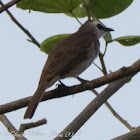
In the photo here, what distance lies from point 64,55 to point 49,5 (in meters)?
1.13

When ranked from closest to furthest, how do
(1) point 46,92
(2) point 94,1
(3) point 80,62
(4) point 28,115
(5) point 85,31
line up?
(2) point 94,1, (4) point 28,115, (1) point 46,92, (3) point 80,62, (5) point 85,31

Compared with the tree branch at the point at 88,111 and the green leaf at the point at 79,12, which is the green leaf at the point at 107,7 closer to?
the green leaf at the point at 79,12

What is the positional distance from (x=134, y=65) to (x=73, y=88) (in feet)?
2.44

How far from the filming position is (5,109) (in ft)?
9.50

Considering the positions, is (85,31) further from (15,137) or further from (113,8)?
(15,137)

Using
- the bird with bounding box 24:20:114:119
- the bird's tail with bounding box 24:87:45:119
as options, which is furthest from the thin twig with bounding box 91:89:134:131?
the bird with bounding box 24:20:114:119

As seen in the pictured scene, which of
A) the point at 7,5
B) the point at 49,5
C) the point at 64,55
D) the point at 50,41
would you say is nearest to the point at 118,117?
the point at 50,41

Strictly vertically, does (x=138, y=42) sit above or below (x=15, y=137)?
below

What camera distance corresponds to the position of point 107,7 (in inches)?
125

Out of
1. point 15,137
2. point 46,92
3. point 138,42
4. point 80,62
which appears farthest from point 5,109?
point 80,62

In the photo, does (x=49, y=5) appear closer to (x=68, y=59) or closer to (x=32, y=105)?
(x=32, y=105)

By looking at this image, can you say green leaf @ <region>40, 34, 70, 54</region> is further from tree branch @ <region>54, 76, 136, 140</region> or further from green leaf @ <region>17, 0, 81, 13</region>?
tree branch @ <region>54, 76, 136, 140</region>

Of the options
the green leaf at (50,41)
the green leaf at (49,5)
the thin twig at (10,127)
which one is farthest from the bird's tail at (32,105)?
the green leaf at (49,5)

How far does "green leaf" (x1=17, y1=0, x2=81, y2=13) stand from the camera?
3.12 meters
